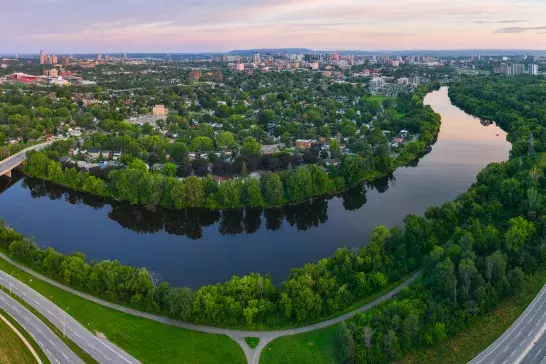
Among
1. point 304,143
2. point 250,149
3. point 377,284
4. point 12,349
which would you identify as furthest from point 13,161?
point 377,284

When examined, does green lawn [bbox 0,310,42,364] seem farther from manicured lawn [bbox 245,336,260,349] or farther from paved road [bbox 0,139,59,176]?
paved road [bbox 0,139,59,176]

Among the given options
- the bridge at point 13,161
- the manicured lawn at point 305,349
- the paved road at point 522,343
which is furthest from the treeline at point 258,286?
the bridge at point 13,161

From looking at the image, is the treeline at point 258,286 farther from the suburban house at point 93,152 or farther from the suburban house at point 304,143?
the suburban house at point 304,143

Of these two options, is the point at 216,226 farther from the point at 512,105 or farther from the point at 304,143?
the point at 512,105

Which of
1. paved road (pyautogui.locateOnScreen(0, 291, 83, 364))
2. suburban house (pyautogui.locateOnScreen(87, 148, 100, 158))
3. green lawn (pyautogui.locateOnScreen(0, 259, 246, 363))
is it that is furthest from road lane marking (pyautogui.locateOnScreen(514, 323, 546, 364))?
suburban house (pyautogui.locateOnScreen(87, 148, 100, 158))

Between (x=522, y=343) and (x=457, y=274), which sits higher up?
(x=457, y=274)
